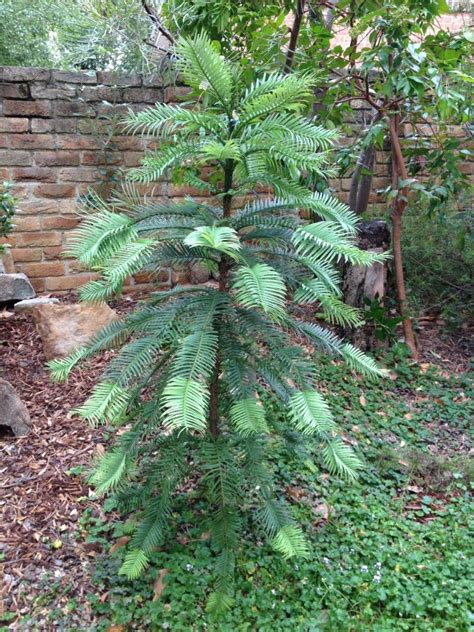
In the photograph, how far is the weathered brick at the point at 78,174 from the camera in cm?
518

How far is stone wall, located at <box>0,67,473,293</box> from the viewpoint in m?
4.97

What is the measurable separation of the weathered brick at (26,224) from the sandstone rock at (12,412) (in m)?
2.24

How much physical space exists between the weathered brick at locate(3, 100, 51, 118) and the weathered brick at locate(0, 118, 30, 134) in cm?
5

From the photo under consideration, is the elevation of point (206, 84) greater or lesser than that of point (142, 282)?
greater

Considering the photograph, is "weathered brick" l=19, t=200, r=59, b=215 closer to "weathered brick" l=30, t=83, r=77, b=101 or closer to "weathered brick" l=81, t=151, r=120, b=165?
"weathered brick" l=81, t=151, r=120, b=165

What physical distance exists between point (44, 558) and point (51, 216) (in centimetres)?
343

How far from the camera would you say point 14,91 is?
4918mm

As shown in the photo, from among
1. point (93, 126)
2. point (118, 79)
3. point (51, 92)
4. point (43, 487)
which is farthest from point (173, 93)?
point (43, 487)

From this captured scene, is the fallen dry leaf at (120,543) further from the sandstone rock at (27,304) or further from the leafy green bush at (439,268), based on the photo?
the leafy green bush at (439,268)

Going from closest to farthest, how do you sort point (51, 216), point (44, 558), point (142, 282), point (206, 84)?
point (206, 84)
point (44, 558)
point (51, 216)
point (142, 282)

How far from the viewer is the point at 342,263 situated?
488 centimetres

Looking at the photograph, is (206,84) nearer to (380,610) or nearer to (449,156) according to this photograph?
(380,610)

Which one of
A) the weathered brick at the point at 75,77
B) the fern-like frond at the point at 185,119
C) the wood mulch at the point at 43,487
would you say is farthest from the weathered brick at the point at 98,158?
Answer: the fern-like frond at the point at 185,119

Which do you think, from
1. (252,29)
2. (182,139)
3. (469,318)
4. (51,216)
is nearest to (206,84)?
(182,139)
